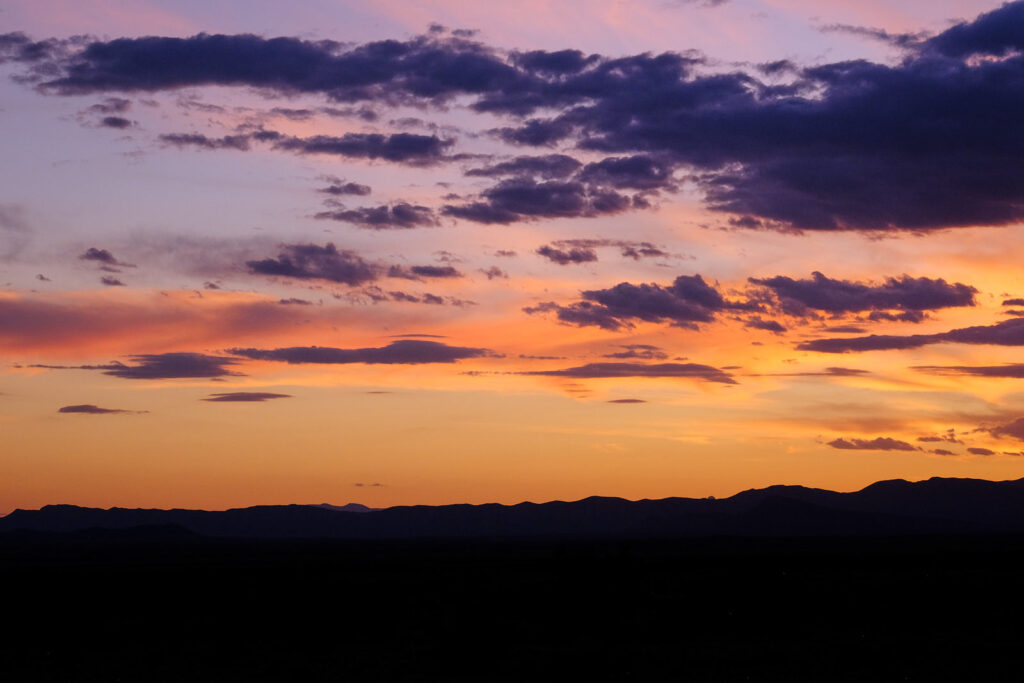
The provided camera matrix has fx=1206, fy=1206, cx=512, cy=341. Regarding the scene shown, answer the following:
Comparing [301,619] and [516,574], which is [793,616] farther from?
[516,574]

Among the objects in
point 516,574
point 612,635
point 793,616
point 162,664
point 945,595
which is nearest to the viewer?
point 162,664

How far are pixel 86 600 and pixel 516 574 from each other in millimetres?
28597

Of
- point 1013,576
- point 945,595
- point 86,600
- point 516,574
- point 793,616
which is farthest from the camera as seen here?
point 516,574

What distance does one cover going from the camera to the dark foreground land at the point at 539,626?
4172cm

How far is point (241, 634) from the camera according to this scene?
53156 millimetres

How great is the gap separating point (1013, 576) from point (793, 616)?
1105 inches

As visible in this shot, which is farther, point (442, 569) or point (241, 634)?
point (442, 569)

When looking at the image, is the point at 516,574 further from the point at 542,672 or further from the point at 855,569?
the point at 542,672

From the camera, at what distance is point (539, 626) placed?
5381 centimetres

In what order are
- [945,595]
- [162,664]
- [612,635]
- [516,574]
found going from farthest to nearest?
1. [516,574]
2. [945,595]
3. [612,635]
4. [162,664]

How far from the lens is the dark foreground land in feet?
137

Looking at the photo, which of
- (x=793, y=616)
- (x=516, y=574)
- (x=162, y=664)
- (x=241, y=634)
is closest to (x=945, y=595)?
(x=793, y=616)

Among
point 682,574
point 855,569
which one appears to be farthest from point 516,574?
point 855,569

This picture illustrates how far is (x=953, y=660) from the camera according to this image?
42.4m
